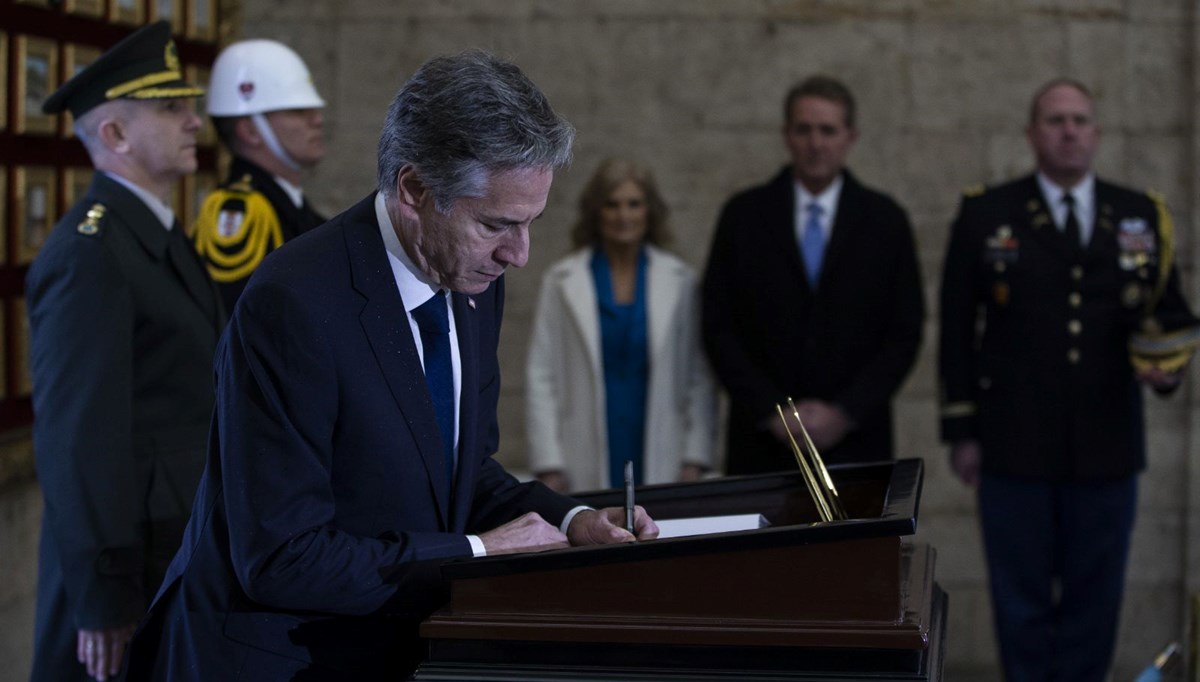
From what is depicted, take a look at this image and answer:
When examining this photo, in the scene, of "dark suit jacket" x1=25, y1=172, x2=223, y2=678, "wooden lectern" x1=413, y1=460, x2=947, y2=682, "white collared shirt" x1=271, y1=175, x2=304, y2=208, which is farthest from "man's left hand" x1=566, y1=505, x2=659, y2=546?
"white collared shirt" x1=271, y1=175, x2=304, y2=208

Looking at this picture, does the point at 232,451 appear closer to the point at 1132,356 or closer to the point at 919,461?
the point at 919,461

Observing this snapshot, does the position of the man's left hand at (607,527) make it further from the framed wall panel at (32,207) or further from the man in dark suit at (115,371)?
the framed wall panel at (32,207)

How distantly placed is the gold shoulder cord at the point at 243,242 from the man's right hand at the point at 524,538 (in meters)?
2.12

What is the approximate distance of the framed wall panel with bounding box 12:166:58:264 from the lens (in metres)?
4.14

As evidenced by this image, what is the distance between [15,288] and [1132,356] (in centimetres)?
331

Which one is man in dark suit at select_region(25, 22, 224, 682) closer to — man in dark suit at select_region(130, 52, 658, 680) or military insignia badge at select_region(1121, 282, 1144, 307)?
man in dark suit at select_region(130, 52, 658, 680)

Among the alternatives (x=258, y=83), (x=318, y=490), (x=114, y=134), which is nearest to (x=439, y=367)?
(x=318, y=490)

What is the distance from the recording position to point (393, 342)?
1952 mm

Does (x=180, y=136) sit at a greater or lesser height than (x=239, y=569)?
greater

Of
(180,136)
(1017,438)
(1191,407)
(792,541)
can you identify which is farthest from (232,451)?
(1191,407)

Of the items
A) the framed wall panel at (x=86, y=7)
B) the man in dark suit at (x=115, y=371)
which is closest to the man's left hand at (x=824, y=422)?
the man in dark suit at (x=115, y=371)

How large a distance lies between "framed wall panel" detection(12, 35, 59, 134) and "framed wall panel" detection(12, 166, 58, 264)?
122mm

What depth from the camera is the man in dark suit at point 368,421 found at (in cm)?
183

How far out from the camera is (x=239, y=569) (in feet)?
6.04
